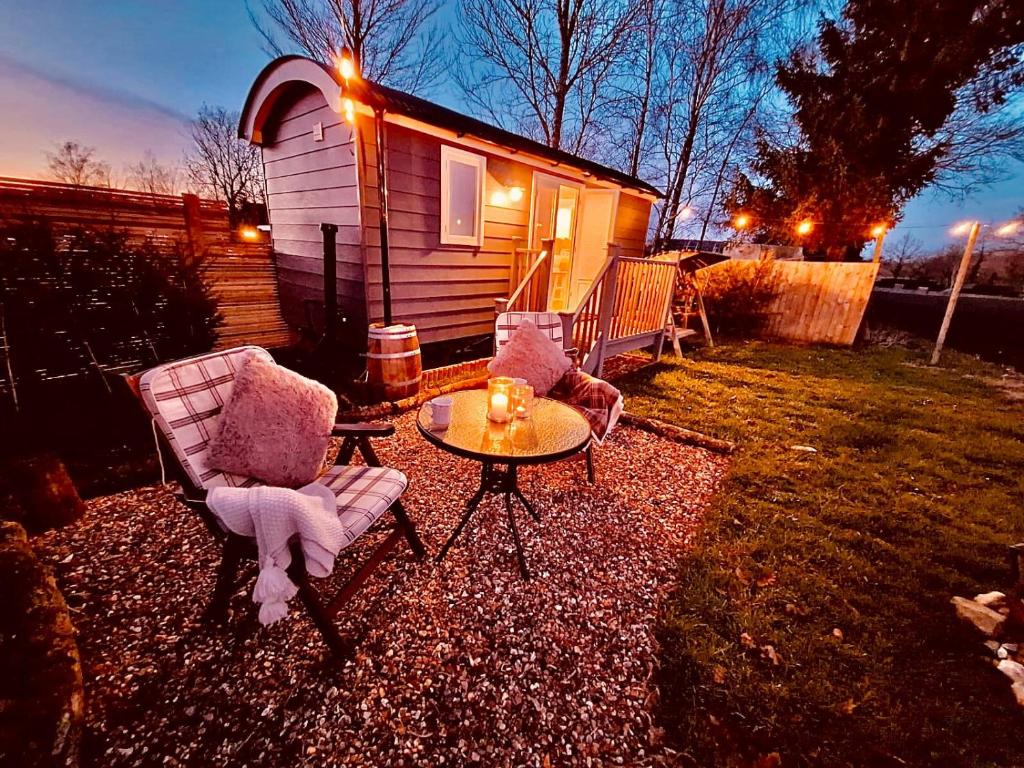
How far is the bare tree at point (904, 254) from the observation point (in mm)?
29000

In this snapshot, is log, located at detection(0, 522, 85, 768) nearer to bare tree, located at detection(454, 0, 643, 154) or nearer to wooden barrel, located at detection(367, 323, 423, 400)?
wooden barrel, located at detection(367, 323, 423, 400)

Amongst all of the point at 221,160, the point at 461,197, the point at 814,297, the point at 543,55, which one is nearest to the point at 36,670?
the point at 461,197

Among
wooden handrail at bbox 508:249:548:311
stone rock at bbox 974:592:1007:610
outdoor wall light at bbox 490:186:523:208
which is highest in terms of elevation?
outdoor wall light at bbox 490:186:523:208

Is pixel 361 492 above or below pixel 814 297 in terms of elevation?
below

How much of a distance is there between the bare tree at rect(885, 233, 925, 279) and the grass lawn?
34489 millimetres

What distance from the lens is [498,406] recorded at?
2367mm

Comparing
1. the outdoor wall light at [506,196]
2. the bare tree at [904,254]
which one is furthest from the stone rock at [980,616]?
the bare tree at [904,254]

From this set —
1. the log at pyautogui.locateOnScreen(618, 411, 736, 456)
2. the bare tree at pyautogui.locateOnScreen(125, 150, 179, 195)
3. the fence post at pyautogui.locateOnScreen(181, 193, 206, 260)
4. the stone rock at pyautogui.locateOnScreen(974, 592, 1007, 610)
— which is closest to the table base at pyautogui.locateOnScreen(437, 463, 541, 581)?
the log at pyautogui.locateOnScreen(618, 411, 736, 456)

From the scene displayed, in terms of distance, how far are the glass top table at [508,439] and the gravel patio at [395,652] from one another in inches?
11.3

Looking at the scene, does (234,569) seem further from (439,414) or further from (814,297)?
(814,297)

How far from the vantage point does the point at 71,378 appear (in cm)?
287

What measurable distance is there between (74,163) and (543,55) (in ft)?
64.9

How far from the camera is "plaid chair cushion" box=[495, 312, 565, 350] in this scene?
348 cm

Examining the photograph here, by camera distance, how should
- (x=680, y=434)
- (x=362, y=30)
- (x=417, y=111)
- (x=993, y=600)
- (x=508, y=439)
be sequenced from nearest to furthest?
1. (x=993, y=600)
2. (x=508, y=439)
3. (x=680, y=434)
4. (x=417, y=111)
5. (x=362, y=30)
